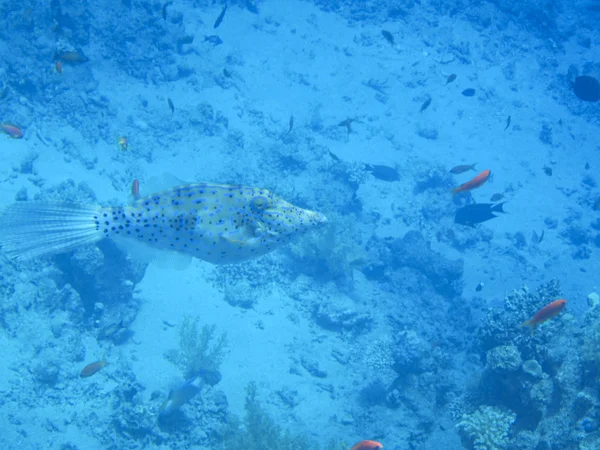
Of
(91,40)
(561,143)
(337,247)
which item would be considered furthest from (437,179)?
(91,40)

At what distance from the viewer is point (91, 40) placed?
1645cm

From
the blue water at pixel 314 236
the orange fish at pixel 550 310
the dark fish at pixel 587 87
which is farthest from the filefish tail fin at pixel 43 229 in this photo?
the dark fish at pixel 587 87

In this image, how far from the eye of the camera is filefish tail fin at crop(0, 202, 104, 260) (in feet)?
10.4

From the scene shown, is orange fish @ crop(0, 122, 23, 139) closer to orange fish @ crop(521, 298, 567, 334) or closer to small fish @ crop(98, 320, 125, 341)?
small fish @ crop(98, 320, 125, 341)

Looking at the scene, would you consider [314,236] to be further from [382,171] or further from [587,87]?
[587,87]

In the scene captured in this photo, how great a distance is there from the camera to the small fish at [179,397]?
7.17 m

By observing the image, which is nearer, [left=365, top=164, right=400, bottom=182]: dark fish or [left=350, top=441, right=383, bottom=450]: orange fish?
[left=350, top=441, right=383, bottom=450]: orange fish

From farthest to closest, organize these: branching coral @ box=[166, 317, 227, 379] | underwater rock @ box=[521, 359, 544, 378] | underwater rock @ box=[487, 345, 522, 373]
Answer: branching coral @ box=[166, 317, 227, 379]
underwater rock @ box=[487, 345, 522, 373]
underwater rock @ box=[521, 359, 544, 378]

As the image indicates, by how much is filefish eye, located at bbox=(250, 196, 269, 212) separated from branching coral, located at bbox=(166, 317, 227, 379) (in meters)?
5.97

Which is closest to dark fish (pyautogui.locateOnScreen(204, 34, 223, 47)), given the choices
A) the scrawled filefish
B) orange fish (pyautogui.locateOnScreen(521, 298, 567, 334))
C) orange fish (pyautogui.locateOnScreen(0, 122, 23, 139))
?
orange fish (pyautogui.locateOnScreen(0, 122, 23, 139))

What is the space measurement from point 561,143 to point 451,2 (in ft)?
40.5

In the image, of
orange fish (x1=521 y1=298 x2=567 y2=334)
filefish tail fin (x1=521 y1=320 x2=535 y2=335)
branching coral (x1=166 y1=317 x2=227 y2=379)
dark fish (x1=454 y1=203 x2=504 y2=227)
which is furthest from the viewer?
dark fish (x1=454 y1=203 x2=504 y2=227)

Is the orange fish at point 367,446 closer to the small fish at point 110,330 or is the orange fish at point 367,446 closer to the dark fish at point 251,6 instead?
the small fish at point 110,330

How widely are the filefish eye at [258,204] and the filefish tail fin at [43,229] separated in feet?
4.63
